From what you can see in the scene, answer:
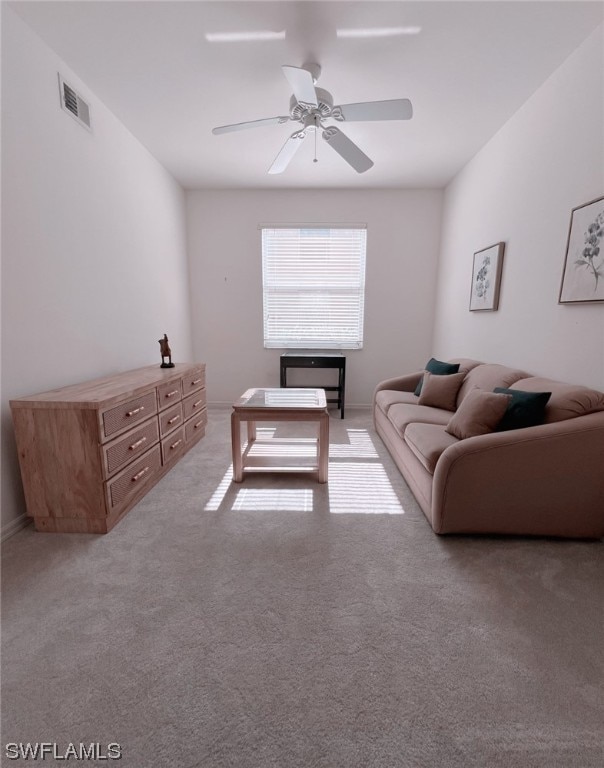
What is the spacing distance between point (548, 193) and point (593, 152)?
38 cm

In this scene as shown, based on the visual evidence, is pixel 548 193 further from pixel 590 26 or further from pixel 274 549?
pixel 274 549

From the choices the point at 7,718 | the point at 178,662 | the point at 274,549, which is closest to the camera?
the point at 7,718

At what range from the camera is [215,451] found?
3.13 meters

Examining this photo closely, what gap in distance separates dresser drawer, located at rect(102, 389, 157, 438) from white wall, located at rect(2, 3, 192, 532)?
531 millimetres

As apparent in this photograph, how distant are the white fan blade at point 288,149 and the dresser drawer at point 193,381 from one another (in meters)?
1.93

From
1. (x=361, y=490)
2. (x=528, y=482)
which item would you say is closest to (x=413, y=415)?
(x=361, y=490)

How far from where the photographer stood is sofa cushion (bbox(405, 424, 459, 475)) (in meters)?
1.94

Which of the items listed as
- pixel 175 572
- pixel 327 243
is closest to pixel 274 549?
pixel 175 572

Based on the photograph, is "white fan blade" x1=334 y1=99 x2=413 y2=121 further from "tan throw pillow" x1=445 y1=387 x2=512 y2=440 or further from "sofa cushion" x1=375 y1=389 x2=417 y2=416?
"sofa cushion" x1=375 y1=389 x2=417 y2=416

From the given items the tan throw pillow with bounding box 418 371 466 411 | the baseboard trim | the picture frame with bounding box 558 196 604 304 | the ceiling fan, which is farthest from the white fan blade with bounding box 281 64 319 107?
the baseboard trim

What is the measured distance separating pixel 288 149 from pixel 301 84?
2.32 feet

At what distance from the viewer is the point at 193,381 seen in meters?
3.21

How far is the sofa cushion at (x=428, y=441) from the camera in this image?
6.38ft

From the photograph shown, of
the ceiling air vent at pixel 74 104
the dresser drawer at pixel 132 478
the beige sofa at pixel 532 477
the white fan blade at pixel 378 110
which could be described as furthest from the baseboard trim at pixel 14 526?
the white fan blade at pixel 378 110
